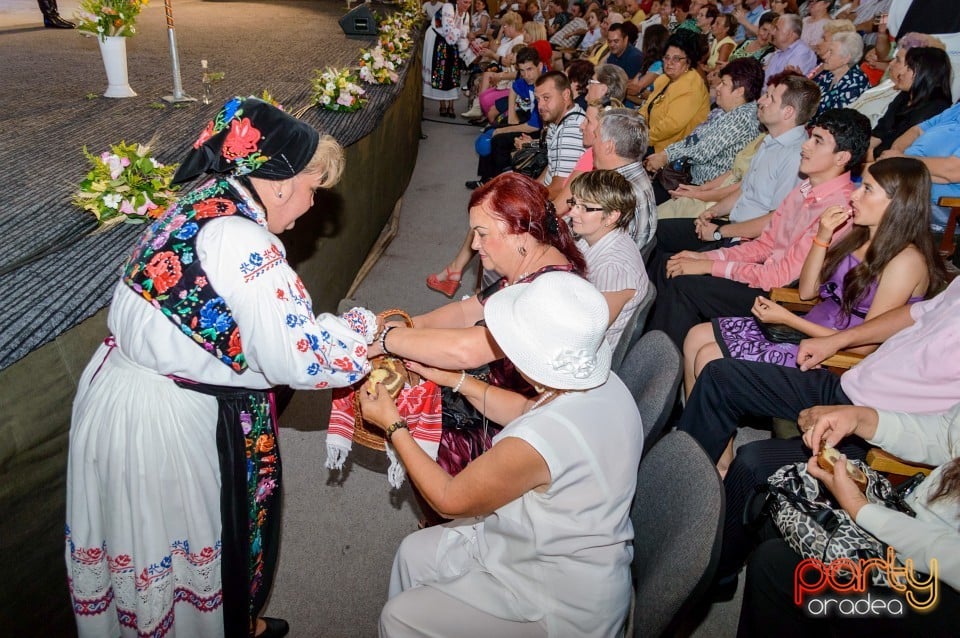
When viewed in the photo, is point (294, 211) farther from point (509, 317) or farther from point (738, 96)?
point (738, 96)

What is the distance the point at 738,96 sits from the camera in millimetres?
4680

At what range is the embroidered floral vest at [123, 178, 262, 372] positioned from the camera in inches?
58.9

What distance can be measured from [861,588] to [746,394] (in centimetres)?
100

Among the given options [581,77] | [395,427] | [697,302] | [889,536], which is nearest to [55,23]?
[581,77]

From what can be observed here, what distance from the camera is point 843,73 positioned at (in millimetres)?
5168

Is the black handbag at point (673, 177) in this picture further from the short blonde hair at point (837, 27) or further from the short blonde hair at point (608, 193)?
the short blonde hair at point (608, 193)

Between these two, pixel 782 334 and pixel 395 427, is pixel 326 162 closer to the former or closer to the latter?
pixel 395 427

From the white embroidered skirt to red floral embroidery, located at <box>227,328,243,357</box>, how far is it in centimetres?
18

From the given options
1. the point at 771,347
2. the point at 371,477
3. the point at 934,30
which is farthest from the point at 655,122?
the point at 371,477

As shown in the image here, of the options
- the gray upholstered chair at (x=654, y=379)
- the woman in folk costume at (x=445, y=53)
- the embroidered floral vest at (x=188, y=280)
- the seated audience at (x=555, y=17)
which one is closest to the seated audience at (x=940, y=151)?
the gray upholstered chair at (x=654, y=379)

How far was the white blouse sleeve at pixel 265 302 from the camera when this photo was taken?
4.91ft

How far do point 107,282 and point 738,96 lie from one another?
4.22 m

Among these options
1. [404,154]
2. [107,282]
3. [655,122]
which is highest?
[107,282]

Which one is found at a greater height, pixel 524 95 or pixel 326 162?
pixel 326 162
